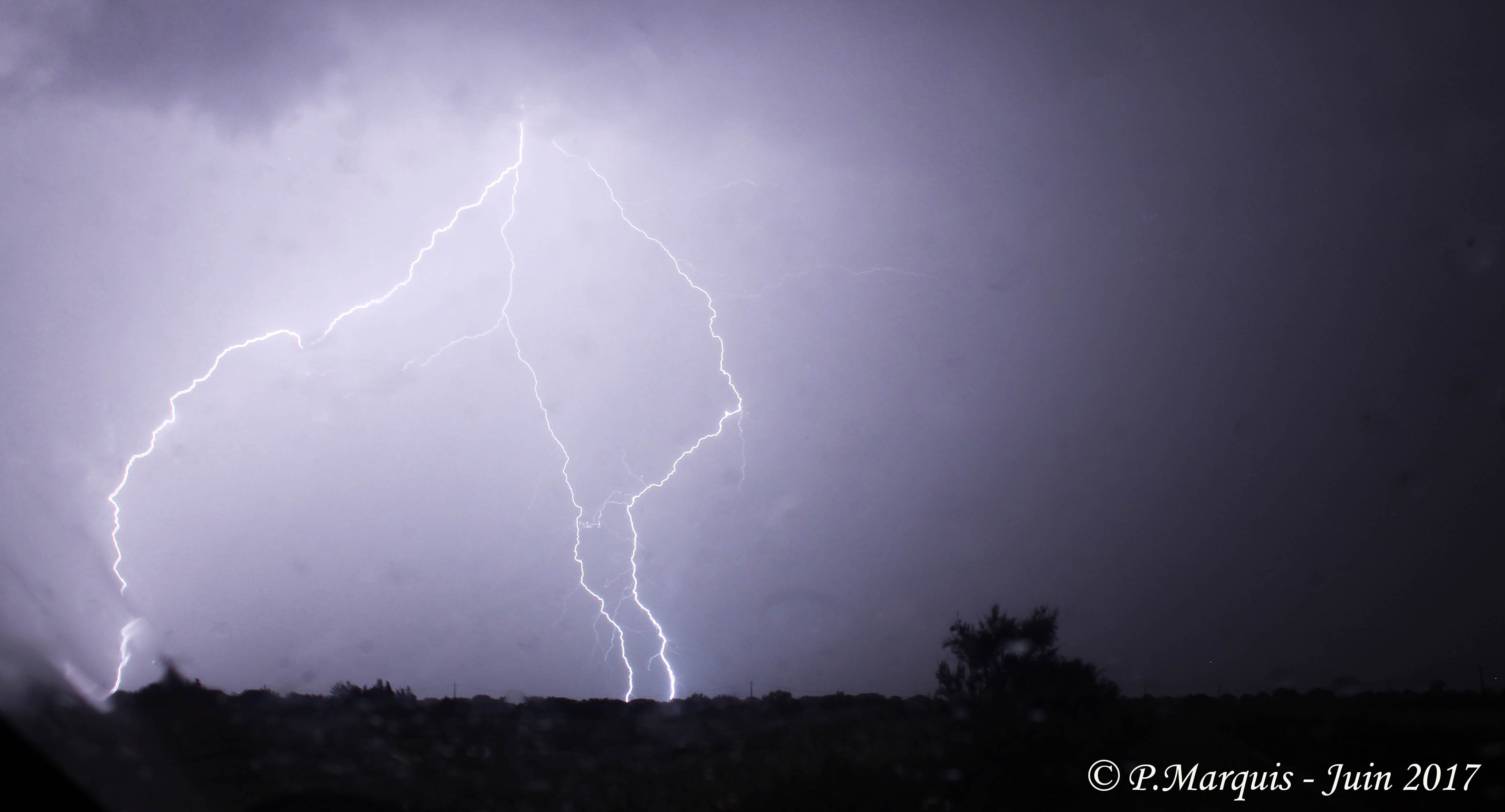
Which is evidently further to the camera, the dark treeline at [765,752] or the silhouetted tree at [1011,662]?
the silhouetted tree at [1011,662]

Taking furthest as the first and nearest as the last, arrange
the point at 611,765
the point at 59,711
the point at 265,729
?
the point at 611,765, the point at 265,729, the point at 59,711

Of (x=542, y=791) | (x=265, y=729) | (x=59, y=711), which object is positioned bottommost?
(x=542, y=791)

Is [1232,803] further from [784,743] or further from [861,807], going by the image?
[784,743]

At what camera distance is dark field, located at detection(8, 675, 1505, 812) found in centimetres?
525

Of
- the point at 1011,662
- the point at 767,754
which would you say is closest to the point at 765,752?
the point at 767,754

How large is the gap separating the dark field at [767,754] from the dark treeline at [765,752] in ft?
0.08

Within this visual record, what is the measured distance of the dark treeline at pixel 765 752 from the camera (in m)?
5.32

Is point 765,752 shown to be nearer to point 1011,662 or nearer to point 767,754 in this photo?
point 767,754

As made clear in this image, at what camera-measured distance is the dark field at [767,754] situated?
525 centimetres

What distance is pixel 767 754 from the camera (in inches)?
310

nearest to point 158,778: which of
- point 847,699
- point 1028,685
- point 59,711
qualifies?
point 59,711

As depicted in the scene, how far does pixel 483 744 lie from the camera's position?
8.55 m

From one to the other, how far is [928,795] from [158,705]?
6.76 m

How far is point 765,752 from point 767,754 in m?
0.17
